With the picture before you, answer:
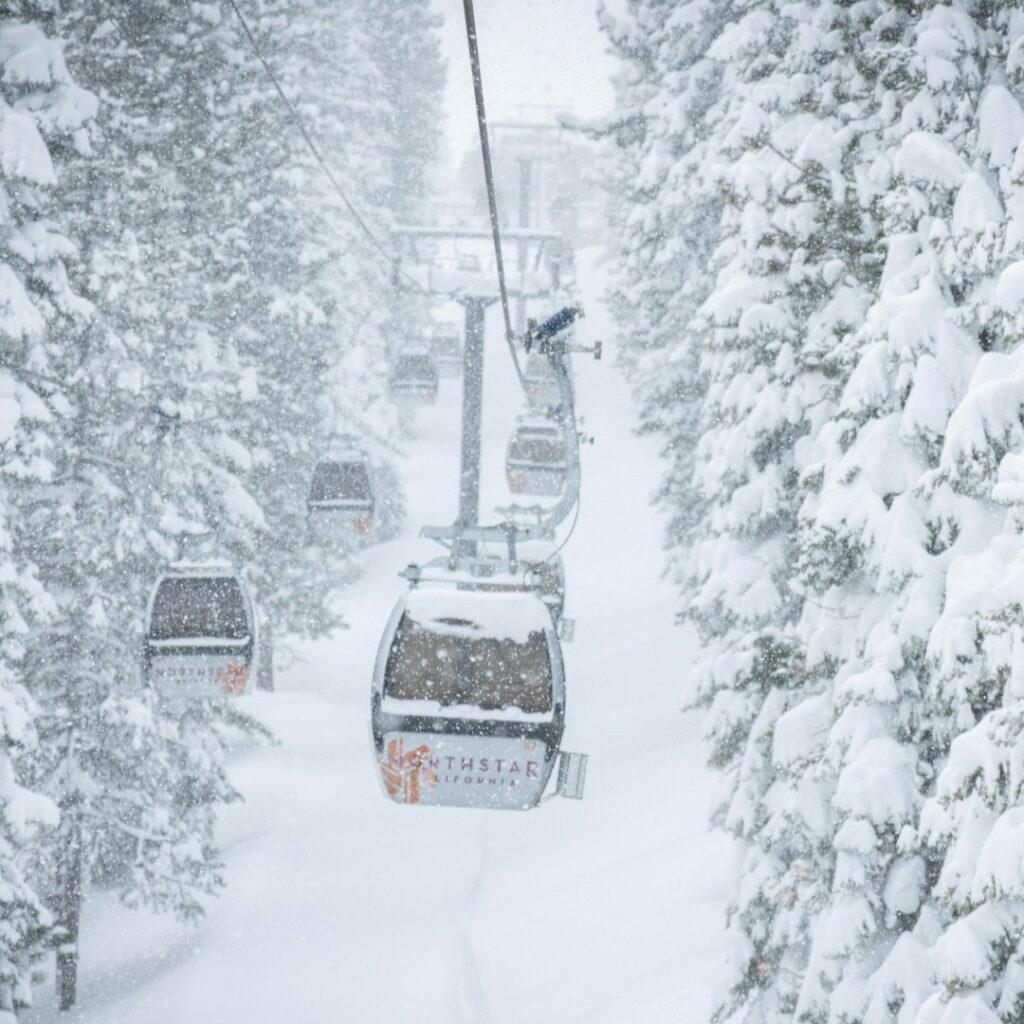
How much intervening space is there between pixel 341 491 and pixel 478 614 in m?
10.8

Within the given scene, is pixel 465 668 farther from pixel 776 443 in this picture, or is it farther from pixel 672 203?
pixel 672 203

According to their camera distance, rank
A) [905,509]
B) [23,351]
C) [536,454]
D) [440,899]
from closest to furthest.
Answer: [905,509] < [23,351] < [440,899] < [536,454]

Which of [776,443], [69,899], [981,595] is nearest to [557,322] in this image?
[776,443]

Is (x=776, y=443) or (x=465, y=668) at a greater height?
(x=776, y=443)

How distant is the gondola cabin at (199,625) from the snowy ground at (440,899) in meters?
5.67

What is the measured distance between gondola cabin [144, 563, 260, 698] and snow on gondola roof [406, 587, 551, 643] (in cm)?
435

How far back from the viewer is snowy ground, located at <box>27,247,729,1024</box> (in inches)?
610

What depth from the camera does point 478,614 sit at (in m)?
8.73

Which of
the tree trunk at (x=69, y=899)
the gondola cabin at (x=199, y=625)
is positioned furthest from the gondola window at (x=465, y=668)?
the tree trunk at (x=69, y=899)

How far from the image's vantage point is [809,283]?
428 inches

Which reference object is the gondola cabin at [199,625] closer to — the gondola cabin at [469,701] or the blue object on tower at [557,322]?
the gondola cabin at [469,701]

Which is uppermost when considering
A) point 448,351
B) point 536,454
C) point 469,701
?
point 448,351

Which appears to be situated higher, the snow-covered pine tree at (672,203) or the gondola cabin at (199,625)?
the snow-covered pine tree at (672,203)

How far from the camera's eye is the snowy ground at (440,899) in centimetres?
1548
